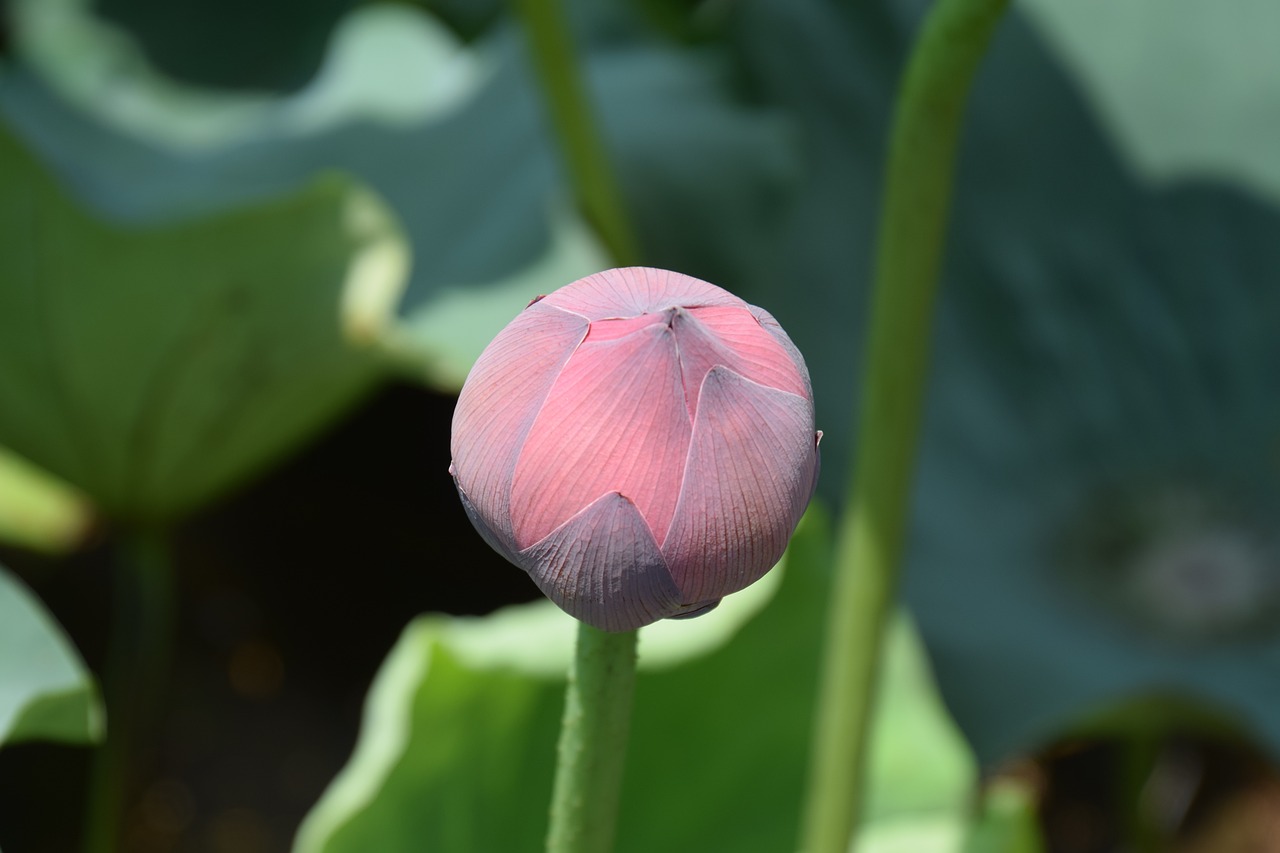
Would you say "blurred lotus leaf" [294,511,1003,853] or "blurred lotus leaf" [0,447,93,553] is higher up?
"blurred lotus leaf" [0,447,93,553]

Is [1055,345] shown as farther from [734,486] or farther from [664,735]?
[734,486]

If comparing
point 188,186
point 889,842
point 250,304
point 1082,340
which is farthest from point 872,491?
point 188,186

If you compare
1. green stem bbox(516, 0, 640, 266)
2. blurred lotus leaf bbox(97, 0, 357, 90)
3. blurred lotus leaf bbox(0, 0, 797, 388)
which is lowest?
green stem bbox(516, 0, 640, 266)


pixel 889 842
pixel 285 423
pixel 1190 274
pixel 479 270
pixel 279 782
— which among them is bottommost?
pixel 889 842

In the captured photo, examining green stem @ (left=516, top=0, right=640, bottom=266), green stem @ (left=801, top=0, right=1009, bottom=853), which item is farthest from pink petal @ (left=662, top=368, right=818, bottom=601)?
green stem @ (left=516, top=0, right=640, bottom=266)

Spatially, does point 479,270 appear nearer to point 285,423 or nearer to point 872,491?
point 285,423

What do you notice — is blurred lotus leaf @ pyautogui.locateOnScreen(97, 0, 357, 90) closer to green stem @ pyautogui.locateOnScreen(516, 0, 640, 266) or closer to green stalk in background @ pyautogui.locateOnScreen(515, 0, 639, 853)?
green stem @ pyautogui.locateOnScreen(516, 0, 640, 266)
